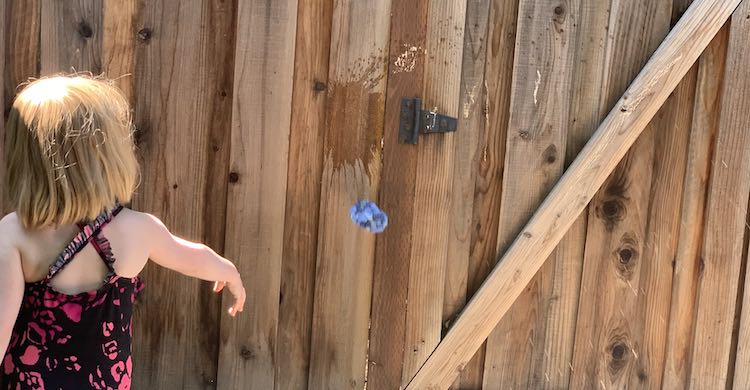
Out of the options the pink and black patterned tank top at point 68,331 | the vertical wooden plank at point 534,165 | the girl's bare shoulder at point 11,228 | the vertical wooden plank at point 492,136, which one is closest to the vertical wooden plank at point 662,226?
the vertical wooden plank at point 534,165

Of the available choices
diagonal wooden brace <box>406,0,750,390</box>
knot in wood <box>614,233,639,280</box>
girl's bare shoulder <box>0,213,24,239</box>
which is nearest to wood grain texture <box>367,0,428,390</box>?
diagonal wooden brace <box>406,0,750,390</box>

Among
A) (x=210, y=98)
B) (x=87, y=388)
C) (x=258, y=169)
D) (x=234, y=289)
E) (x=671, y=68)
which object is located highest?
(x=671, y=68)

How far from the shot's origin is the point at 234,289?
2846mm

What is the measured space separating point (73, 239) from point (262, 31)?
3.47 feet

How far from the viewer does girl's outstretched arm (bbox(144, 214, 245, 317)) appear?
265 cm

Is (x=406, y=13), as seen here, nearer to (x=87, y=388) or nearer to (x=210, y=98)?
(x=210, y=98)

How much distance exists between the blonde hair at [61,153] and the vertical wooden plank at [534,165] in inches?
56.6

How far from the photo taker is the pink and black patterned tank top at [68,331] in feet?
8.21

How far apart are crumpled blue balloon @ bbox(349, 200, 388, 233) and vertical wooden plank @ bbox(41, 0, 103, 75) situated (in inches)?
37.9

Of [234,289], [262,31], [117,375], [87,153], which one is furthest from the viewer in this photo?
[262,31]

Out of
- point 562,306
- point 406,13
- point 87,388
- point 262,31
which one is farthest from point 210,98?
point 562,306

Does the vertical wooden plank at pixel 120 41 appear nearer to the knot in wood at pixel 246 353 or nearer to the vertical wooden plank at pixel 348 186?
the vertical wooden plank at pixel 348 186

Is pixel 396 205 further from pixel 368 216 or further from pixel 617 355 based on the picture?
pixel 617 355

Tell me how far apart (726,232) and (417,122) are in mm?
1179
